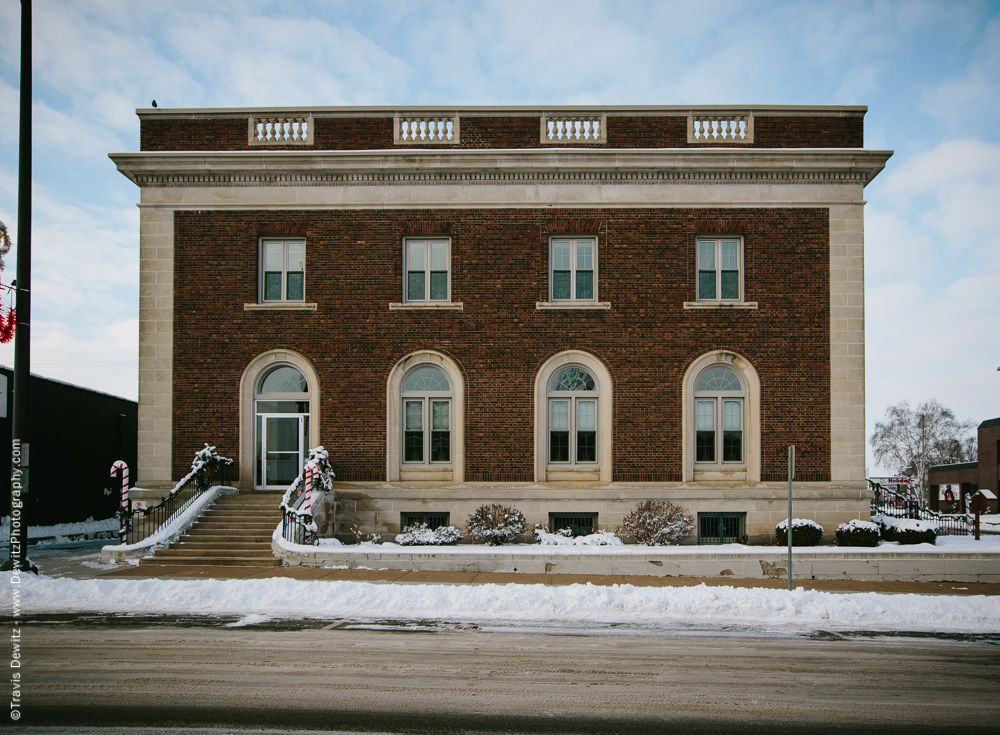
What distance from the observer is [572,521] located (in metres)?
17.8

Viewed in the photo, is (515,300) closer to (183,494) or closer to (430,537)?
(430,537)

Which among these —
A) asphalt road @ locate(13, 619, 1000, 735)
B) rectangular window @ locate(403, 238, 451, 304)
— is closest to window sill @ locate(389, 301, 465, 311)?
rectangular window @ locate(403, 238, 451, 304)

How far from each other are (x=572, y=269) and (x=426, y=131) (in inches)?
218

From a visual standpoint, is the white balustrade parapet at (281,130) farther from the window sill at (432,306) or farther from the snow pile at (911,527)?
the snow pile at (911,527)

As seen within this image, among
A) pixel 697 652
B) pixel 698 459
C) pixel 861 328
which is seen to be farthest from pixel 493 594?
pixel 861 328

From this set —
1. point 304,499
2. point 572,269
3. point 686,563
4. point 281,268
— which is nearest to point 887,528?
point 686,563

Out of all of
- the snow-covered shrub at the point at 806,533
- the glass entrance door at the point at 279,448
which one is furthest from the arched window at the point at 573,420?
the glass entrance door at the point at 279,448

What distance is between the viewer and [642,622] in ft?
34.1

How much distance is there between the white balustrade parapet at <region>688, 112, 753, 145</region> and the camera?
18484 millimetres

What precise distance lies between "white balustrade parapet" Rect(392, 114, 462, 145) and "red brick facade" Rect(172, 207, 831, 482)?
199cm

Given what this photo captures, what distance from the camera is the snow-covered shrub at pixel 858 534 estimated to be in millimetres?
16297

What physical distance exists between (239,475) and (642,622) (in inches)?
476

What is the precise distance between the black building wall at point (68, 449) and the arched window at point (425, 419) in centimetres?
1264

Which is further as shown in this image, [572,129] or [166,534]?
[572,129]
